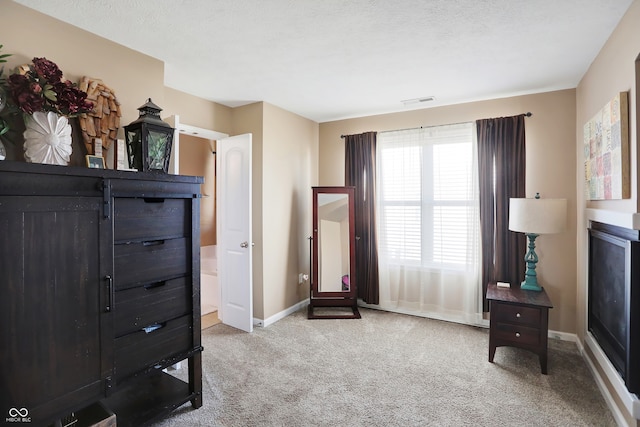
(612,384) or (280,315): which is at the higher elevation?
(612,384)

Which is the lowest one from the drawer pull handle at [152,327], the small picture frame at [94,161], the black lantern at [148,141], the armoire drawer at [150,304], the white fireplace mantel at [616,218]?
the drawer pull handle at [152,327]

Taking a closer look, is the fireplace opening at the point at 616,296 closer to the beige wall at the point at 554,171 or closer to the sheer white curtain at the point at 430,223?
the beige wall at the point at 554,171

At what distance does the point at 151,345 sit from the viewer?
75.2 inches

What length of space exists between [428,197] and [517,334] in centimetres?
170

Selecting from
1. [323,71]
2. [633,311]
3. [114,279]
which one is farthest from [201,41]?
[633,311]

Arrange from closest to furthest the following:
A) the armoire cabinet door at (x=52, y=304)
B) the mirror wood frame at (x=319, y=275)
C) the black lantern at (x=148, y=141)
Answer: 1. the armoire cabinet door at (x=52, y=304)
2. the black lantern at (x=148, y=141)
3. the mirror wood frame at (x=319, y=275)

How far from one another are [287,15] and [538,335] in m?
3.03

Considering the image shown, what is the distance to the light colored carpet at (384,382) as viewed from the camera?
6.88 feet

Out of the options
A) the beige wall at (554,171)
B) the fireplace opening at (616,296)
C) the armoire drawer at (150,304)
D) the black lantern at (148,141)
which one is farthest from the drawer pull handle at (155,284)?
the beige wall at (554,171)

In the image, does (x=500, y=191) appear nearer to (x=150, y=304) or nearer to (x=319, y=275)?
(x=319, y=275)

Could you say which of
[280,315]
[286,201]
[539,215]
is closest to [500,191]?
[539,215]

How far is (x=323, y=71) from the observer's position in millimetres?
2812

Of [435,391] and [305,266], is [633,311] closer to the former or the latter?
[435,391]

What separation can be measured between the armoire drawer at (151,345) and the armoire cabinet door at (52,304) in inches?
3.5
